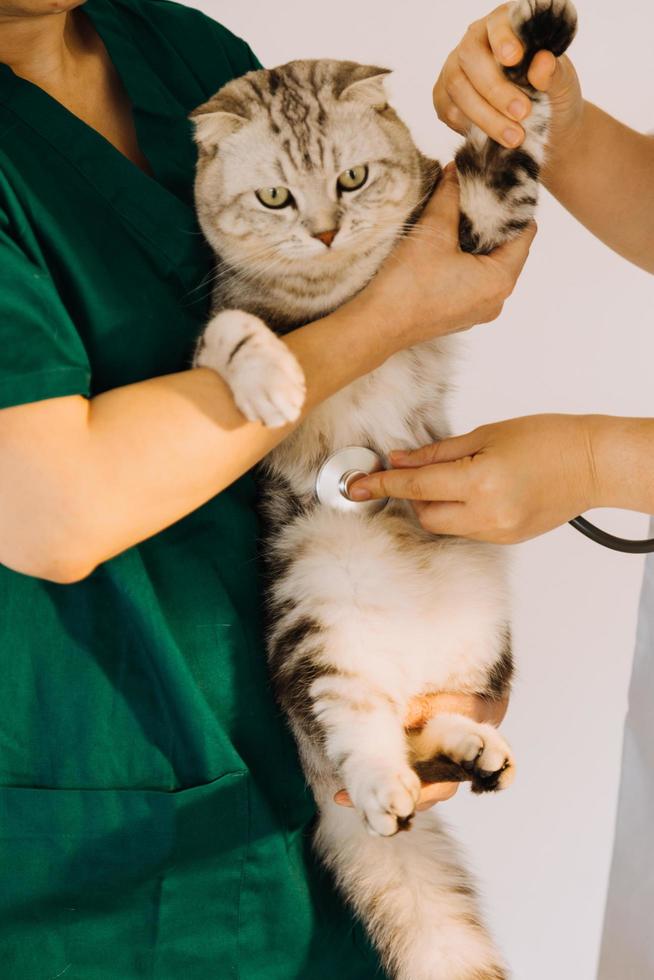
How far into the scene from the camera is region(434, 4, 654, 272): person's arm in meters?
1.07

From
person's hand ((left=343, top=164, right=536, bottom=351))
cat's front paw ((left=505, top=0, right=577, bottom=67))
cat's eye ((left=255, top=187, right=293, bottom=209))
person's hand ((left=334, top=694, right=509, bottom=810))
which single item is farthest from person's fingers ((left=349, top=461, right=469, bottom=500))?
cat's front paw ((left=505, top=0, right=577, bottom=67))

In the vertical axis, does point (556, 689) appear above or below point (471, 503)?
below

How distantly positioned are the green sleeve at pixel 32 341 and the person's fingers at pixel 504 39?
0.56 metres

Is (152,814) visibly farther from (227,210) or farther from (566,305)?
(566,305)

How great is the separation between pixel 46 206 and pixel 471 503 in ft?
1.84

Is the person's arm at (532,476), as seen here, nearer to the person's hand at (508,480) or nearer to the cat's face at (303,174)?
the person's hand at (508,480)

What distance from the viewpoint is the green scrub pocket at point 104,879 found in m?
0.98

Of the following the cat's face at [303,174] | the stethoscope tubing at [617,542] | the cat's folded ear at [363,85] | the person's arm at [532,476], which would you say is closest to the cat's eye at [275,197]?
the cat's face at [303,174]

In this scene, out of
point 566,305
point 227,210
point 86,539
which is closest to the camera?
point 86,539

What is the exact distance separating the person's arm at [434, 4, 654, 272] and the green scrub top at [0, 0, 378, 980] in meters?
0.37

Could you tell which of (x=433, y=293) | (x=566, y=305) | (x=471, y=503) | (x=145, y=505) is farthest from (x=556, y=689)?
(x=145, y=505)

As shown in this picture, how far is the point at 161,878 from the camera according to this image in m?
1.00

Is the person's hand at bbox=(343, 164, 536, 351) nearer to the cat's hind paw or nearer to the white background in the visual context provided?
the cat's hind paw

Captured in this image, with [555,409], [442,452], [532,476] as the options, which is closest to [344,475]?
[442,452]
